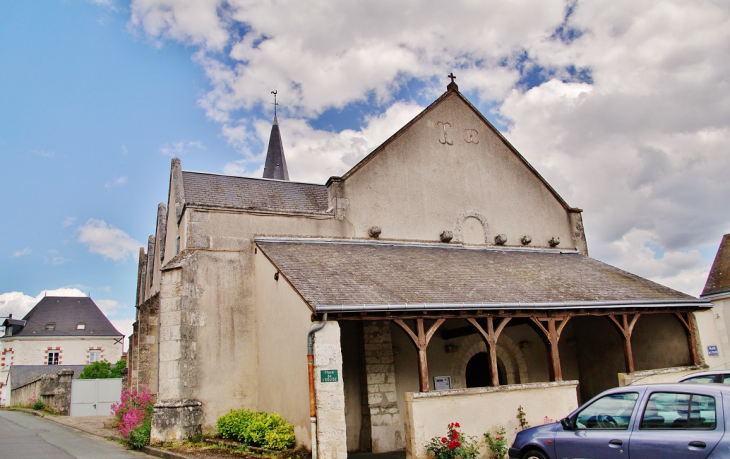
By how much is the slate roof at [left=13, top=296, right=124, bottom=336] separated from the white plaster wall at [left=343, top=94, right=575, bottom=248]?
111 feet

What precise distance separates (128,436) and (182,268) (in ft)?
10.6

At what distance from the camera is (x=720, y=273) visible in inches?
790

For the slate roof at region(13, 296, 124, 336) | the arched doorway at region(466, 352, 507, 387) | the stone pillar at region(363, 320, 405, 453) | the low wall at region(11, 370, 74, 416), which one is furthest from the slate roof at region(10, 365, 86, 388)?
the stone pillar at region(363, 320, 405, 453)

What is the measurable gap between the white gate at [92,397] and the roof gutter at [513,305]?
14950 millimetres

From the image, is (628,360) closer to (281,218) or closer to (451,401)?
(451,401)

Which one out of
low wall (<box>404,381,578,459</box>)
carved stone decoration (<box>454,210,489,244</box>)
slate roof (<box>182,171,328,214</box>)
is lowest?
low wall (<box>404,381,578,459</box>)

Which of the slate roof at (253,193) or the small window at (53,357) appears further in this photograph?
the small window at (53,357)

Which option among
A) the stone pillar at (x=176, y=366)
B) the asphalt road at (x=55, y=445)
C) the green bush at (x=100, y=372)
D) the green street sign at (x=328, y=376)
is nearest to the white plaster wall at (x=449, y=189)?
the stone pillar at (x=176, y=366)

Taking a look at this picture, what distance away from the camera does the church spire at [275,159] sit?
958 inches

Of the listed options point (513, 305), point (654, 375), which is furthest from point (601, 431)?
point (654, 375)

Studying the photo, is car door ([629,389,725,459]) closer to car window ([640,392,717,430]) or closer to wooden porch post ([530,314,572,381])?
car window ([640,392,717,430])

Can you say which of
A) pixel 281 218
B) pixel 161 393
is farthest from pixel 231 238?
pixel 161 393

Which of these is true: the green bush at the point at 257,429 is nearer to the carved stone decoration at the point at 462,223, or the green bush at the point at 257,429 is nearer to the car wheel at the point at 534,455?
the car wheel at the point at 534,455

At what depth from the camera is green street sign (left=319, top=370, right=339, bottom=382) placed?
26.7 feet
